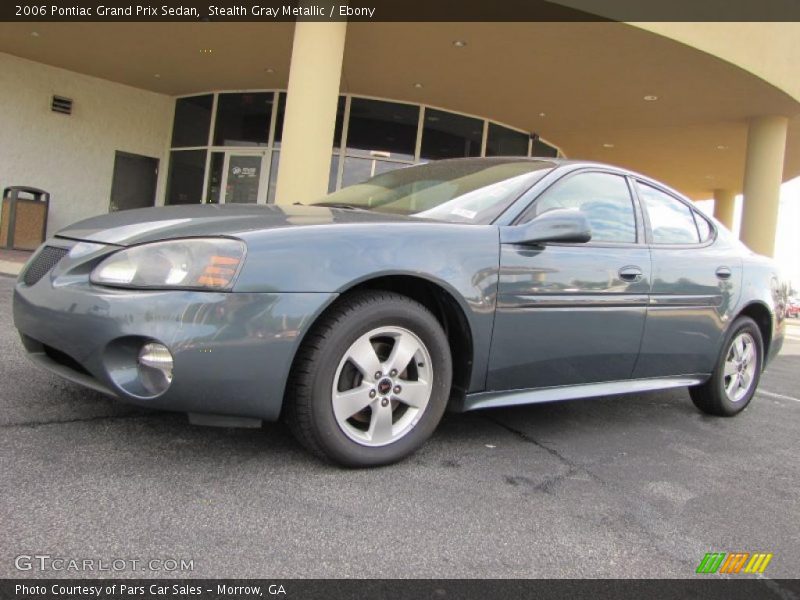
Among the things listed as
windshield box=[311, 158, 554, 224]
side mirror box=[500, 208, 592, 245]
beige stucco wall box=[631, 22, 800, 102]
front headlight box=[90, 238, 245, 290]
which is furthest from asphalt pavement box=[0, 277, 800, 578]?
beige stucco wall box=[631, 22, 800, 102]

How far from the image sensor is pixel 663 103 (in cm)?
1086

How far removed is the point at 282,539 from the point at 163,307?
85cm

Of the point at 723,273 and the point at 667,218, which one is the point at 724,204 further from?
the point at 667,218

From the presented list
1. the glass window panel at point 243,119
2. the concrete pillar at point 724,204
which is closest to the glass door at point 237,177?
the glass window panel at point 243,119

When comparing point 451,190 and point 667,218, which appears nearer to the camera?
point 451,190

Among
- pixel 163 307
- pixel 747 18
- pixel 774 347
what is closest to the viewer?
pixel 163 307

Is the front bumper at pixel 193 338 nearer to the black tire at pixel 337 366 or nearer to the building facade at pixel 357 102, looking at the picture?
the black tire at pixel 337 366

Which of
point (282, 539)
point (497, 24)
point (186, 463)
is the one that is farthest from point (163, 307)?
point (497, 24)

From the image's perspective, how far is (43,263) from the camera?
2508 mm

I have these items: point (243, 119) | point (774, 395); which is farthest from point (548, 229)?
point (243, 119)

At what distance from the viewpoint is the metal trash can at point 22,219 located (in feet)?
36.4

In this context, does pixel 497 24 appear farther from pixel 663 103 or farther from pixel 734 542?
pixel 734 542

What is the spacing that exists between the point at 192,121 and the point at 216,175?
1356mm

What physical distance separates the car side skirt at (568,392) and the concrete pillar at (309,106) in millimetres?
4960
